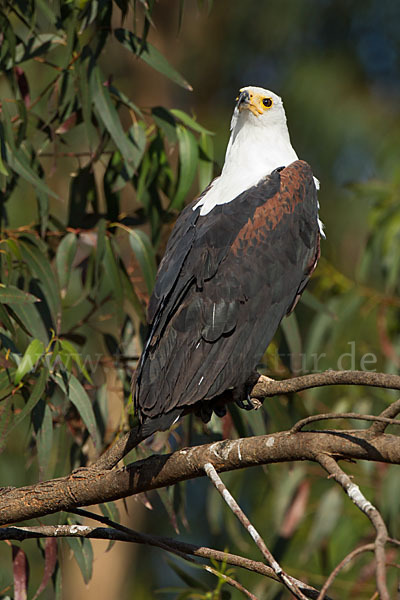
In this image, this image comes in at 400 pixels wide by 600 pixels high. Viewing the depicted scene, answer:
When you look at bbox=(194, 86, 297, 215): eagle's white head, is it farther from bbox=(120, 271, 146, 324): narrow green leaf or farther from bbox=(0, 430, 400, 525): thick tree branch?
bbox=(0, 430, 400, 525): thick tree branch

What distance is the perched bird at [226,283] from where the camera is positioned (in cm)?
253

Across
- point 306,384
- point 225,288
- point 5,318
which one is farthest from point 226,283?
point 306,384

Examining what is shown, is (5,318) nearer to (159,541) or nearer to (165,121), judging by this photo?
(159,541)

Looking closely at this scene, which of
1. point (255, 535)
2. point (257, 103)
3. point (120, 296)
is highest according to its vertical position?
point (257, 103)

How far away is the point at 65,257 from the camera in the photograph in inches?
130

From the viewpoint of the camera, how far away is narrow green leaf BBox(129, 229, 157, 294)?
3.31 m

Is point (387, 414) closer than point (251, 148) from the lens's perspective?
Yes

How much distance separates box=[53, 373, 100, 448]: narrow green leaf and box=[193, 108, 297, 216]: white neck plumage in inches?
28.6

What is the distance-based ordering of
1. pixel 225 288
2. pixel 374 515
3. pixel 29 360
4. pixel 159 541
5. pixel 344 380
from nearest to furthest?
1. pixel 374 515
2. pixel 344 380
3. pixel 159 541
4. pixel 29 360
5. pixel 225 288

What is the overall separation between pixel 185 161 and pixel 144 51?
44cm

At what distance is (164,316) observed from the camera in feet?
8.68

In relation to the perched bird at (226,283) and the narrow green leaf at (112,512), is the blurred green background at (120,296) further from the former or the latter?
the perched bird at (226,283)

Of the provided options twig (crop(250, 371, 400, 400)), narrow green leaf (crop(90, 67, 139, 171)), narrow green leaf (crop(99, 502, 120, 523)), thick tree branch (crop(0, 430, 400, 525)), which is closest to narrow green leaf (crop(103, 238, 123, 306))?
narrow green leaf (crop(90, 67, 139, 171))

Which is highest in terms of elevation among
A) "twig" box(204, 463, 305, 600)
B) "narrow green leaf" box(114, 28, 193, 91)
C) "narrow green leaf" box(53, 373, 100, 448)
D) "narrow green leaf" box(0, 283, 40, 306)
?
"narrow green leaf" box(114, 28, 193, 91)
